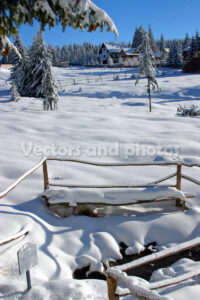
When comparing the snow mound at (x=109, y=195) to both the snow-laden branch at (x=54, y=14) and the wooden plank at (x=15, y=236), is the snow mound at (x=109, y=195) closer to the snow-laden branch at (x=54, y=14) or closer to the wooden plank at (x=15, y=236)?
the wooden plank at (x=15, y=236)

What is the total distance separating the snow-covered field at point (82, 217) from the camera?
146 inches

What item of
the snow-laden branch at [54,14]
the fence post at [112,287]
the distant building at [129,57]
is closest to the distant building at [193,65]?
the distant building at [129,57]

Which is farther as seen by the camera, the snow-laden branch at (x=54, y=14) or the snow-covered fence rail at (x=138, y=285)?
the snow-laden branch at (x=54, y=14)

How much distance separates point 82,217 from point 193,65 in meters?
60.0

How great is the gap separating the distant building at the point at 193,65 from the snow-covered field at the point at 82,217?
4794cm

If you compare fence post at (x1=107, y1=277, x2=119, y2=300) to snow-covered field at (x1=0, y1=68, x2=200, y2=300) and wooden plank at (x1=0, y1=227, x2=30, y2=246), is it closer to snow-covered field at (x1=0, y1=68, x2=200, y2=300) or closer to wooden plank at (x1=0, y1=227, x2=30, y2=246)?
snow-covered field at (x1=0, y1=68, x2=200, y2=300)

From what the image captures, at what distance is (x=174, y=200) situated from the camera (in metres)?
6.03

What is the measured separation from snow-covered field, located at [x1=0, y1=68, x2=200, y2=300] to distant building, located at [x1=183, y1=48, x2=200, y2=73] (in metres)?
47.9

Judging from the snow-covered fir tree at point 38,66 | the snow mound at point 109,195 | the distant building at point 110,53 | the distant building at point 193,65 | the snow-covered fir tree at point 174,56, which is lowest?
the snow mound at point 109,195

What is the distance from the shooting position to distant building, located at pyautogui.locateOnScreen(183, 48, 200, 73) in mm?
56719

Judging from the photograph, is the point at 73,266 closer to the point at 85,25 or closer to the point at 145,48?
the point at 85,25

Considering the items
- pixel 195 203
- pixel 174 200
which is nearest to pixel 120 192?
pixel 174 200

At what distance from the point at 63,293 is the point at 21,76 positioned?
42550mm

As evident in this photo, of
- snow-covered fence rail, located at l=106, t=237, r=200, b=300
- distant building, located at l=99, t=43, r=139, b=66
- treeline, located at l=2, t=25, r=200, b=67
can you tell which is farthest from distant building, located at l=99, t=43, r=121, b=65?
snow-covered fence rail, located at l=106, t=237, r=200, b=300
